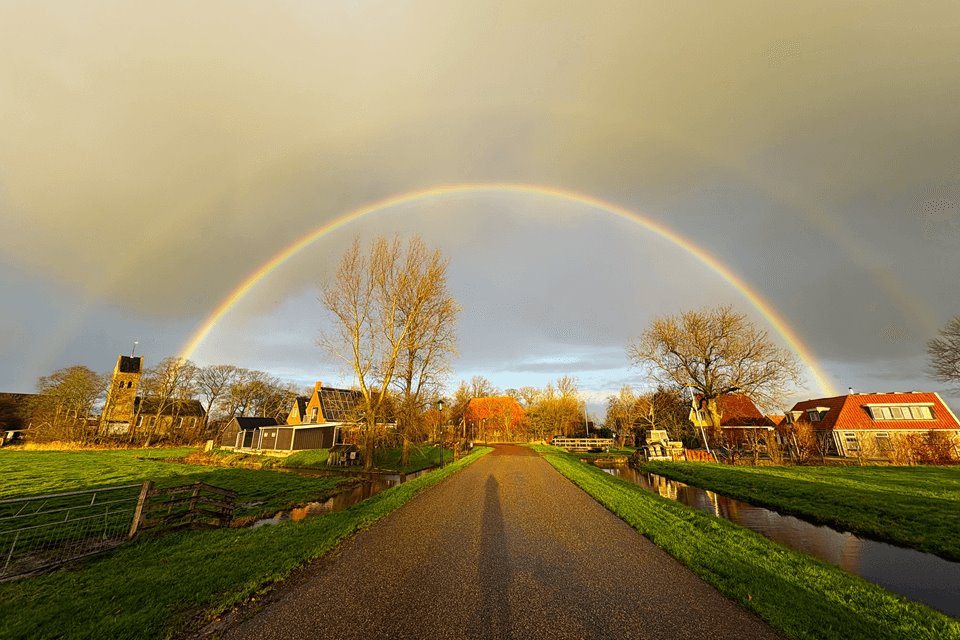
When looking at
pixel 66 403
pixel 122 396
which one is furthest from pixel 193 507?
pixel 122 396

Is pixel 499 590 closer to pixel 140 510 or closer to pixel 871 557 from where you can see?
pixel 871 557

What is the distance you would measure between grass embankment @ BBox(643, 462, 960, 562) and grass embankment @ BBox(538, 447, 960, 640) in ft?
12.9

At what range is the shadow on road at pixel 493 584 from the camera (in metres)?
4.63

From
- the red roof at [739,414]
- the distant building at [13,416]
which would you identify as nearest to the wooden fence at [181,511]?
the red roof at [739,414]

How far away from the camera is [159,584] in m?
5.91

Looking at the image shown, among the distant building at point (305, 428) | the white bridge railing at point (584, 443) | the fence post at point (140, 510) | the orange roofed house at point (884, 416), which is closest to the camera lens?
the fence post at point (140, 510)

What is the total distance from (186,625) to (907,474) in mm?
28015

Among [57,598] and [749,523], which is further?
[749,523]

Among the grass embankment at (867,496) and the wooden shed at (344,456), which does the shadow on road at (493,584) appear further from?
the wooden shed at (344,456)

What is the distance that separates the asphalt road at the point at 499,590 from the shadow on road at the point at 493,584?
0.02 m

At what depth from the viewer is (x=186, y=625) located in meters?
4.66

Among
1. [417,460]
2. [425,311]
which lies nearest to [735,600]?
[425,311]

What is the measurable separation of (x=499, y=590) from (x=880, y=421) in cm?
5004

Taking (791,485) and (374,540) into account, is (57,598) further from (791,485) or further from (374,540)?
(791,485)
